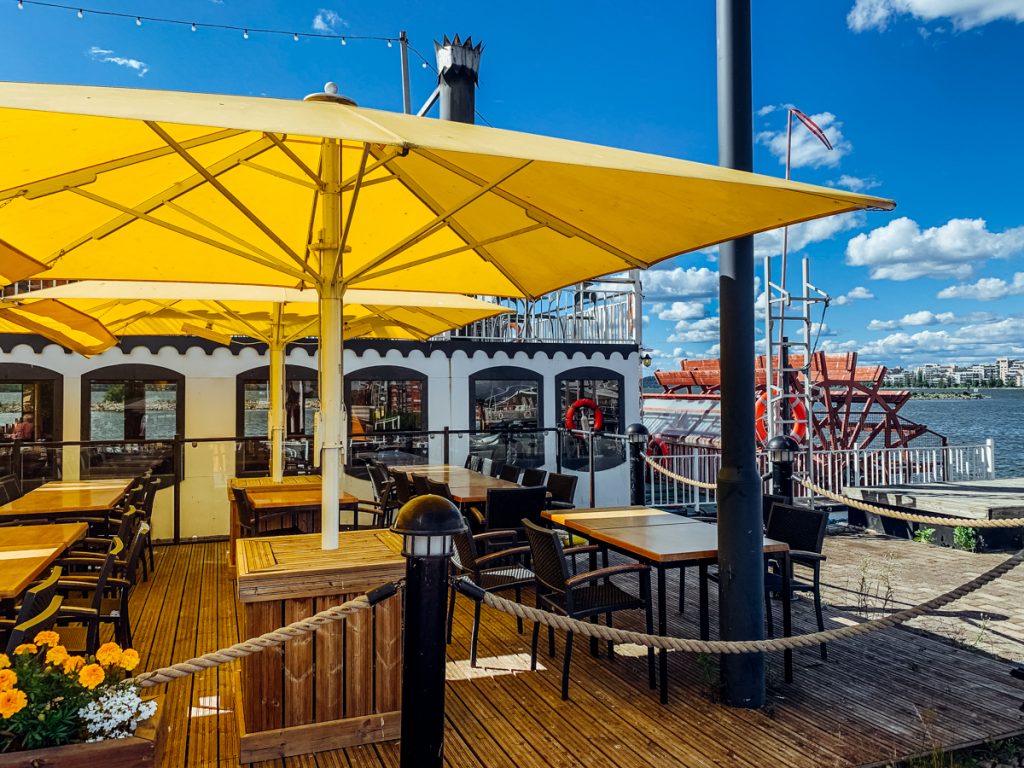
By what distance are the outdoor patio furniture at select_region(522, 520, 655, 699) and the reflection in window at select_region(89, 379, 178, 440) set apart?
7.85m

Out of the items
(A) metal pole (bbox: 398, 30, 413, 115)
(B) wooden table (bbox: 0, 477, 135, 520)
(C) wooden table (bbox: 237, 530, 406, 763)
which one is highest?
(A) metal pole (bbox: 398, 30, 413, 115)

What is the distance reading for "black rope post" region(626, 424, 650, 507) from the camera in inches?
295

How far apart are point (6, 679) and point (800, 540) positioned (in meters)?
4.55

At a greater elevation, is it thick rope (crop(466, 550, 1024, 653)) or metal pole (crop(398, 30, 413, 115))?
metal pole (crop(398, 30, 413, 115))

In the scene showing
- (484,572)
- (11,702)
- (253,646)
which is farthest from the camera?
(484,572)

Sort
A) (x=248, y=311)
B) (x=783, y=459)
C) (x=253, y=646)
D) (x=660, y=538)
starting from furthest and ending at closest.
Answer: (x=783, y=459) → (x=248, y=311) → (x=660, y=538) → (x=253, y=646)

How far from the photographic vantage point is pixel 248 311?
21.9 ft

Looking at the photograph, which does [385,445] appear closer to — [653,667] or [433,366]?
[433,366]

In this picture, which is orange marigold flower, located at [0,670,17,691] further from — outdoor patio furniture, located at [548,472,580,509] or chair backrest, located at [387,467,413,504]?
outdoor patio furniture, located at [548,472,580,509]

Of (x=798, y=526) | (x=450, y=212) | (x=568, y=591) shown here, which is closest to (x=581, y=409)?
(x=798, y=526)

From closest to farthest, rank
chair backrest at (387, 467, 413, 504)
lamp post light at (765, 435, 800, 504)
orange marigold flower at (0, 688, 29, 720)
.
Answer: orange marigold flower at (0, 688, 29, 720)
lamp post light at (765, 435, 800, 504)
chair backrest at (387, 467, 413, 504)

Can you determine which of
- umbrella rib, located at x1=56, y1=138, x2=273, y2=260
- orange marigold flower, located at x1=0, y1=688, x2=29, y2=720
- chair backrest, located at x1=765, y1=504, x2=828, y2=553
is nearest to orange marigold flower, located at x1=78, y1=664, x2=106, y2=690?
orange marigold flower, located at x1=0, y1=688, x2=29, y2=720

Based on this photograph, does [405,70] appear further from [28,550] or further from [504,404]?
[28,550]

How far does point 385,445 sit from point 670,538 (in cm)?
665
